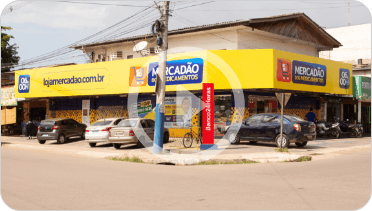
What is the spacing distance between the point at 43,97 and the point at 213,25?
1532 cm

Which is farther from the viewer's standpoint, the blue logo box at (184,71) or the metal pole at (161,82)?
the blue logo box at (184,71)

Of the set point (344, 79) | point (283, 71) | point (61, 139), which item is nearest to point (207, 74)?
point (283, 71)

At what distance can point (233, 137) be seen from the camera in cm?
1922

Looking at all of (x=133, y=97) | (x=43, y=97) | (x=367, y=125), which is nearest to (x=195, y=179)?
(x=133, y=97)

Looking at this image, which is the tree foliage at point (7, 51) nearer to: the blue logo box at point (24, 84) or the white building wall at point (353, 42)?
the blue logo box at point (24, 84)

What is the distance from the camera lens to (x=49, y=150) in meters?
18.0

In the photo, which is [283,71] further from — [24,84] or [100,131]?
[24,84]

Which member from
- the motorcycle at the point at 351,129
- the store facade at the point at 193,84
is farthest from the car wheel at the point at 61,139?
the motorcycle at the point at 351,129

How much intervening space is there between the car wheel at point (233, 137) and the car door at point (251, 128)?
35 cm

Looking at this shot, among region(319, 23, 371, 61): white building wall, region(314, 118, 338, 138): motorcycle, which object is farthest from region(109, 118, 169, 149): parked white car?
region(319, 23, 371, 61): white building wall

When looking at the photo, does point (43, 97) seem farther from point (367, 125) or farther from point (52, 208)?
point (367, 125)

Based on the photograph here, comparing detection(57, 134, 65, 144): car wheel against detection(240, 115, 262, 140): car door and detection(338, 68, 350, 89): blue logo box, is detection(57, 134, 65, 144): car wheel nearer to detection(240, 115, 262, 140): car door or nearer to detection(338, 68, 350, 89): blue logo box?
detection(240, 115, 262, 140): car door

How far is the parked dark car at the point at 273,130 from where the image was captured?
16547mm

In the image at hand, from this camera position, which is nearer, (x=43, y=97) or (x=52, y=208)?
(x=52, y=208)
